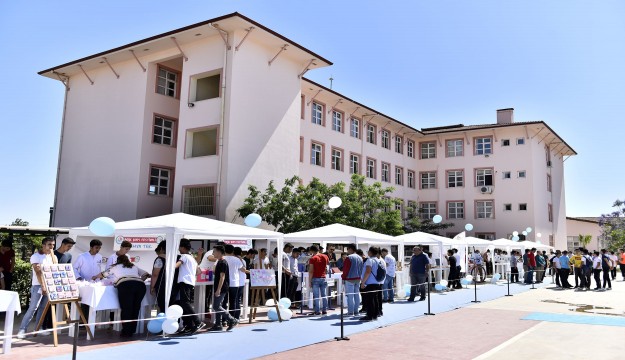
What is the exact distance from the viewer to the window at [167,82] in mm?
25372

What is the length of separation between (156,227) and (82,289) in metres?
1.90

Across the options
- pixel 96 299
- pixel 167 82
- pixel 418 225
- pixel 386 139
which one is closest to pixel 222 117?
Result: pixel 167 82

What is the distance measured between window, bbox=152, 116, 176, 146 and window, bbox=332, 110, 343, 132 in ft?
35.6

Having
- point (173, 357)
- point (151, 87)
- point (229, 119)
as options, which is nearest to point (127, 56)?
point (151, 87)

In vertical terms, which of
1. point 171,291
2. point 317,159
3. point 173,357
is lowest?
point 173,357

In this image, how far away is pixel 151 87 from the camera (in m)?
24.8

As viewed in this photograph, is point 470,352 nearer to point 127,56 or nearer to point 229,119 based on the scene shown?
point 229,119

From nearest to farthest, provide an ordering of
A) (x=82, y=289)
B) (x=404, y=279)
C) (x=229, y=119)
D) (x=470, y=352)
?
(x=470, y=352) < (x=82, y=289) < (x=404, y=279) < (x=229, y=119)

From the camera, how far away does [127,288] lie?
10047 mm

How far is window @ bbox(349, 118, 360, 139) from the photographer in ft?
112

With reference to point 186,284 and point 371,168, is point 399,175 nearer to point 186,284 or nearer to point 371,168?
point 371,168

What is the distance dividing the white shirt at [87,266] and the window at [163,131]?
14471 mm

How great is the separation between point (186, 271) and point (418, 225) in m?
28.4

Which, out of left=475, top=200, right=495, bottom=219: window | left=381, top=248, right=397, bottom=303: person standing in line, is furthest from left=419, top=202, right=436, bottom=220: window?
left=381, top=248, right=397, bottom=303: person standing in line
